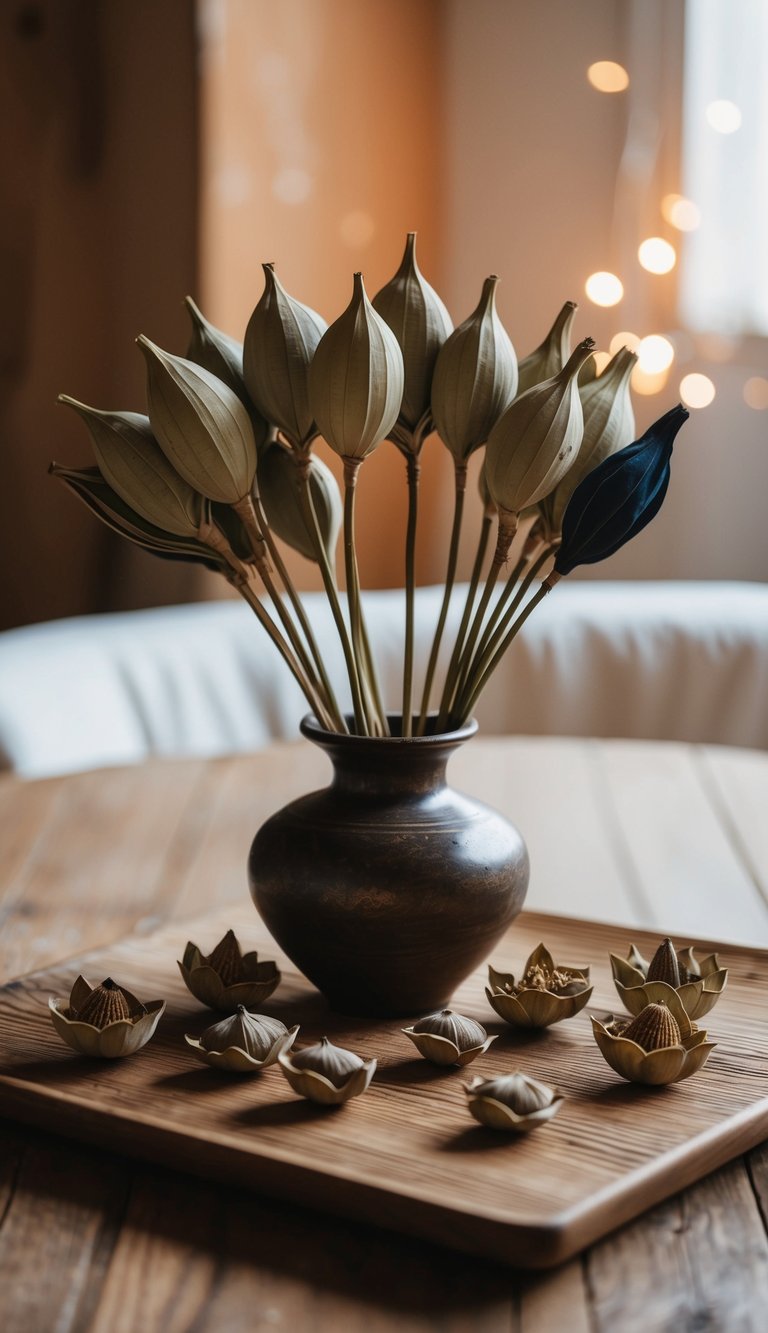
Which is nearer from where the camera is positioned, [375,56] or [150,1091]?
[150,1091]

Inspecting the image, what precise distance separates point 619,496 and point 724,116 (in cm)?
252

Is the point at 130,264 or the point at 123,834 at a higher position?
the point at 130,264

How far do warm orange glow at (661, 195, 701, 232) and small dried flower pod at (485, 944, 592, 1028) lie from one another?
252 cm

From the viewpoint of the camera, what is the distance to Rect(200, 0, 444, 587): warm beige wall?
8.38 ft

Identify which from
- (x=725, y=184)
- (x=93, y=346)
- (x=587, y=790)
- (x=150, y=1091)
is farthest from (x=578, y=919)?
(x=725, y=184)

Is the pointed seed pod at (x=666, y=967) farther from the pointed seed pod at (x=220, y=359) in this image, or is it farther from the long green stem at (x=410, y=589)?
the pointed seed pod at (x=220, y=359)

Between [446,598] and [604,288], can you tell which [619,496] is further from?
[604,288]

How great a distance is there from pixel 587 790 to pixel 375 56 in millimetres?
2150

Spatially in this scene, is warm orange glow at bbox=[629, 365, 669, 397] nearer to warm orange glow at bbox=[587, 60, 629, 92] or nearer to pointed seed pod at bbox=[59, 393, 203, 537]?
warm orange glow at bbox=[587, 60, 629, 92]

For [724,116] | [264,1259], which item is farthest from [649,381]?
[264,1259]

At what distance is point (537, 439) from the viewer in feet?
1.92

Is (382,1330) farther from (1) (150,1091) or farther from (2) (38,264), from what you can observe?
(2) (38,264)

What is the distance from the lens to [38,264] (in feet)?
8.65

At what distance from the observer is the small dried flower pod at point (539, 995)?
61 cm
